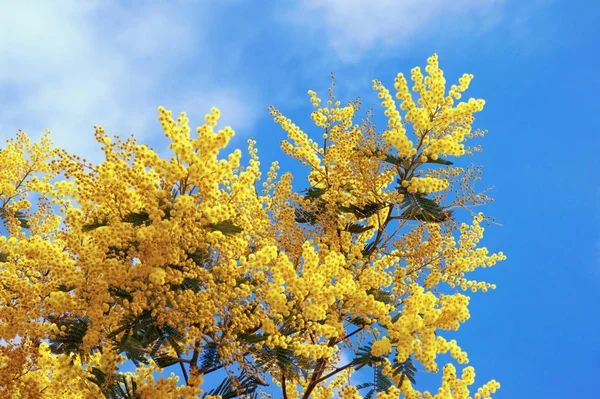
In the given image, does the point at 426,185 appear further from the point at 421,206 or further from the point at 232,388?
the point at 232,388

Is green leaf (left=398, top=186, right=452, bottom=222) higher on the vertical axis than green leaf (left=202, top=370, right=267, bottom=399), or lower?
higher

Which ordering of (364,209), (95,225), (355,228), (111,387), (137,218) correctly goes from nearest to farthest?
(137,218) < (95,225) < (111,387) < (364,209) < (355,228)

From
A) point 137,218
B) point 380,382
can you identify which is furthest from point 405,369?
point 137,218

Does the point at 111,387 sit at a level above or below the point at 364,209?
below

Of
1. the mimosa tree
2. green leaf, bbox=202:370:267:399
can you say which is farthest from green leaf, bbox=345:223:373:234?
green leaf, bbox=202:370:267:399

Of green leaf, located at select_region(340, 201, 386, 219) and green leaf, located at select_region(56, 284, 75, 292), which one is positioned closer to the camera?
green leaf, located at select_region(56, 284, 75, 292)

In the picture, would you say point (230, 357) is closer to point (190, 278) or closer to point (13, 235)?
point (190, 278)

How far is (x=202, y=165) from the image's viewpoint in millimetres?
6492

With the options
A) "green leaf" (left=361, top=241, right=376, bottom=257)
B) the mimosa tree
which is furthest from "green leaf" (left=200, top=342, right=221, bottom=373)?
"green leaf" (left=361, top=241, right=376, bottom=257)

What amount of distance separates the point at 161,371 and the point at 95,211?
3.34 metres

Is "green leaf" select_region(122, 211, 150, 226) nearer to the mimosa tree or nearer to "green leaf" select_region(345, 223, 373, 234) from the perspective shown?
the mimosa tree

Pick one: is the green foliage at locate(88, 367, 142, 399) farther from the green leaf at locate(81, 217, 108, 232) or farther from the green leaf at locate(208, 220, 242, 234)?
the green leaf at locate(208, 220, 242, 234)

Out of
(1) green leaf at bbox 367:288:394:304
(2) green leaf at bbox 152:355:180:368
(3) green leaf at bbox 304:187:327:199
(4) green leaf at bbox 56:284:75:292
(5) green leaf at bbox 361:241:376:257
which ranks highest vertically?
(3) green leaf at bbox 304:187:327:199

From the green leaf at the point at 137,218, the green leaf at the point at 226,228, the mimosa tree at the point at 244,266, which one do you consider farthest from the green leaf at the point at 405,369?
the green leaf at the point at 137,218
